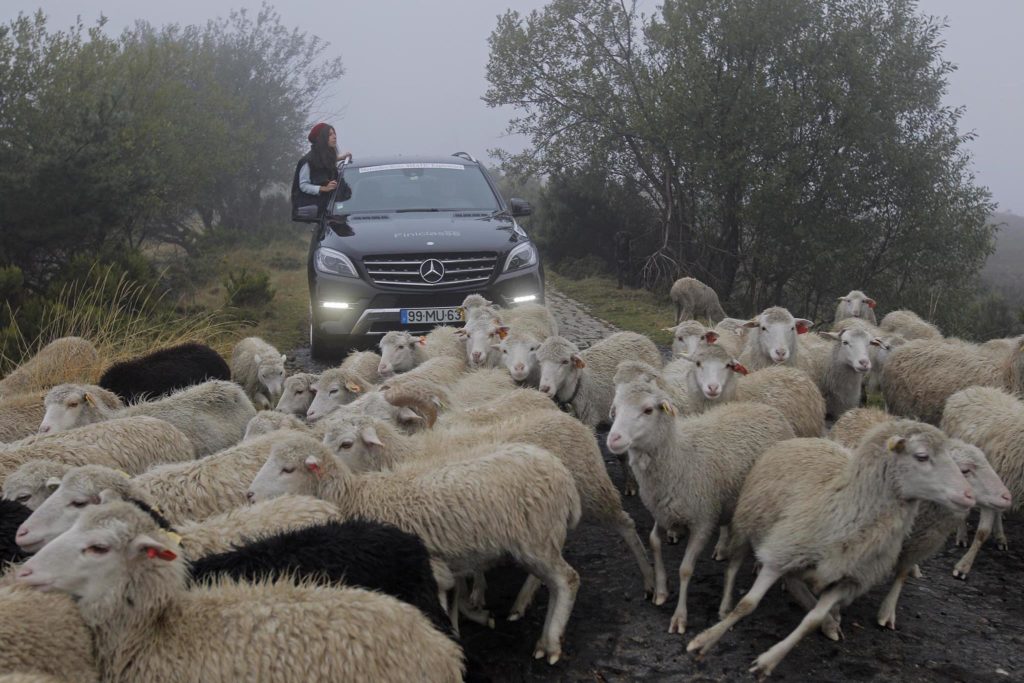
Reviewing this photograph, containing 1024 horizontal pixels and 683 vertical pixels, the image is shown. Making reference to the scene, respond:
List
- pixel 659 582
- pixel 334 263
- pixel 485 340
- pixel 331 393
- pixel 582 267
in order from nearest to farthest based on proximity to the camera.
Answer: pixel 659 582 → pixel 331 393 → pixel 485 340 → pixel 334 263 → pixel 582 267

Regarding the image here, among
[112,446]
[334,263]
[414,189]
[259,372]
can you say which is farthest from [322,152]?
[112,446]

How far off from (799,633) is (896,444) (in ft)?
3.59

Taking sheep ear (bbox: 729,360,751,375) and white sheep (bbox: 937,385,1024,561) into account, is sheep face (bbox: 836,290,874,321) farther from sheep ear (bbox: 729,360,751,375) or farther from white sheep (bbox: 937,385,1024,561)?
sheep ear (bbox: 729,360,751,375)

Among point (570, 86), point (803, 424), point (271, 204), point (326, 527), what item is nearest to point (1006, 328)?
point (570, 86)

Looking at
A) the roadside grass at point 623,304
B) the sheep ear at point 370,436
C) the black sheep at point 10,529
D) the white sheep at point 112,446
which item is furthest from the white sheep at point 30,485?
the roadside grass at point 623,304

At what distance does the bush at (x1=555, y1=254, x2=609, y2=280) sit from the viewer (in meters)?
26.5

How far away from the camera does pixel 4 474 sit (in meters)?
5.60

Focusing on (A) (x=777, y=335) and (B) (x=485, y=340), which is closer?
(A) (x=777, y=335)

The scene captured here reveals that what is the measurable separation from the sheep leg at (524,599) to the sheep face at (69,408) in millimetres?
3693

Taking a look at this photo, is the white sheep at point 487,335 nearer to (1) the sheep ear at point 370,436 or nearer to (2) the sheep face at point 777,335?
(2) the sheep face at point 777,335

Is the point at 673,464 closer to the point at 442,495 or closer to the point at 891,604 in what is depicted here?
the point at 891,604

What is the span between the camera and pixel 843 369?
8.62m

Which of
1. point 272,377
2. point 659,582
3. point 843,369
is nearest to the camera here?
point 659,582

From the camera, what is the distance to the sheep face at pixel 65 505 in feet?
13.6
